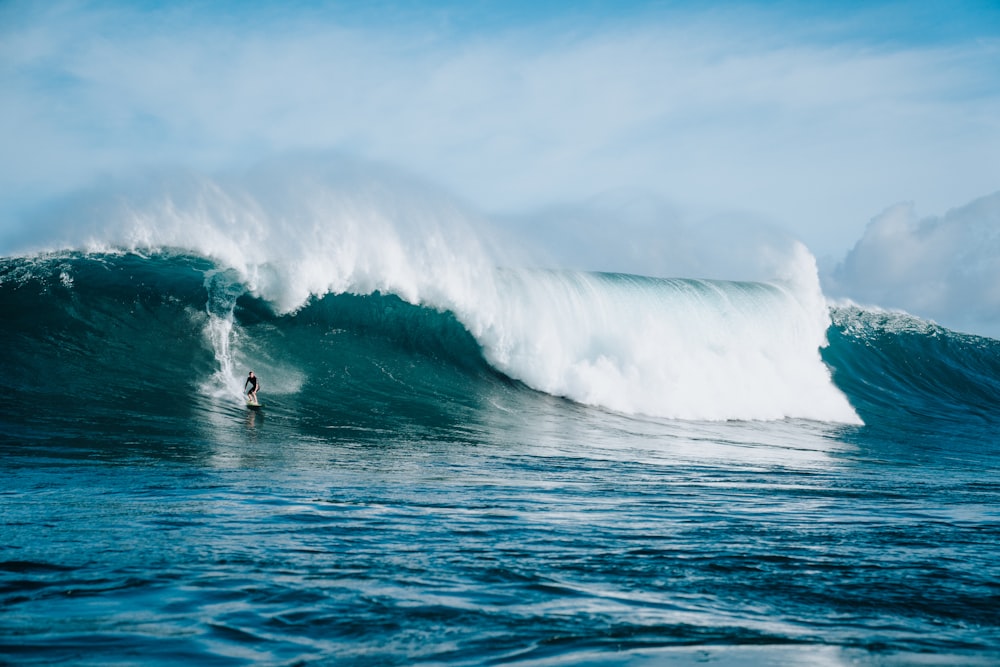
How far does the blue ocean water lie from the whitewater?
0.04 m

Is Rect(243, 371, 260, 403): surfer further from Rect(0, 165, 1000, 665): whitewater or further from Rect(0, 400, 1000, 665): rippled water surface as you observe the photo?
Rect(0, 400, 1000, 665): rippled water surface

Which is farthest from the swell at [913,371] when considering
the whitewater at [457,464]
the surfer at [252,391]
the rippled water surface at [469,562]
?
the surfer at [252,391]

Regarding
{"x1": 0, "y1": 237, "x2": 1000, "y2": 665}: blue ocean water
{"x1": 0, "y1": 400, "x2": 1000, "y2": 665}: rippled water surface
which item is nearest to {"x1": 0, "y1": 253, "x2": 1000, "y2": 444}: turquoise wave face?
{"x1": 0, "y1": 237, "x2": 1000, "y2": 665}: blue ocean water

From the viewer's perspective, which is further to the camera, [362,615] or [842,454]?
[842,454]

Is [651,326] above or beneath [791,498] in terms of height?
above

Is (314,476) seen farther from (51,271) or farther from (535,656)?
(51,271)

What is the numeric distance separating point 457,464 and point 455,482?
135 centimetres

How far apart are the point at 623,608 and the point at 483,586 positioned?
2.41ft

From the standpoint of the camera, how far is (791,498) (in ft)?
26.3

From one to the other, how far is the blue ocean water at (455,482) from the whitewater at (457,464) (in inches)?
1.5

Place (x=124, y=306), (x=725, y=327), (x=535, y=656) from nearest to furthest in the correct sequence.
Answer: (x=535, y=656), (x=124, y=306), (x=725, y=327)

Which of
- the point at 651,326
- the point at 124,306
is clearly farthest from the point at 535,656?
the point at 651,326

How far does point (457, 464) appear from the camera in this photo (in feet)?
31.3

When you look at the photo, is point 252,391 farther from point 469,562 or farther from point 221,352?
point 469,562
